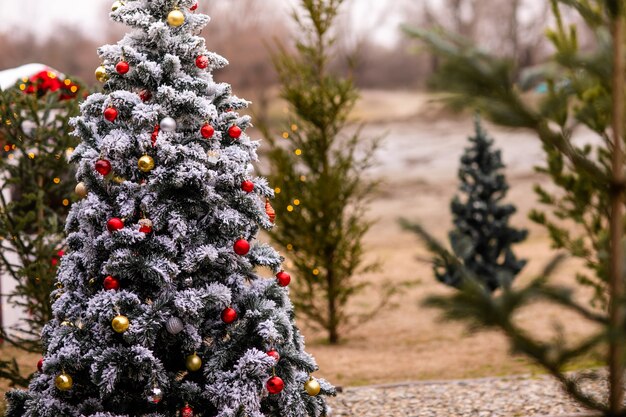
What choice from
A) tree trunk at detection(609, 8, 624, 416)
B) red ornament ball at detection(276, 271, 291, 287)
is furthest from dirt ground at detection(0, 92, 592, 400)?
red ornament ball at detection(276, 271, 291, 287)

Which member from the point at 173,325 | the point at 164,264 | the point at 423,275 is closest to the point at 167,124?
the point at 164,264

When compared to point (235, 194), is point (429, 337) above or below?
below

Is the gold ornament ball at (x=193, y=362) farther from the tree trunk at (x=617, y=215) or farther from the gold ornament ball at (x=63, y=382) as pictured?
the tree trunk at (x=617, y=215)

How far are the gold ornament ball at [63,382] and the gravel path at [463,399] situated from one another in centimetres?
223

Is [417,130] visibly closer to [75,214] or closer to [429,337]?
[429,337]

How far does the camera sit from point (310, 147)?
30.9 ft

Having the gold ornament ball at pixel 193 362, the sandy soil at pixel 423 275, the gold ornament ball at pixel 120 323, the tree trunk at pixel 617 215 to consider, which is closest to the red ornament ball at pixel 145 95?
the gold ornament ball at pixel 120 323

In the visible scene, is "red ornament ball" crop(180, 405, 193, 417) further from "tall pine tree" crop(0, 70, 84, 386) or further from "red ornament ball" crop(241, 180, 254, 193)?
"tall pine tree" crop(0, 70, 84, 386)

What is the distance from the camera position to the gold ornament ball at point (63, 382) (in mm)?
4640

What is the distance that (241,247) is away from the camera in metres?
4.79

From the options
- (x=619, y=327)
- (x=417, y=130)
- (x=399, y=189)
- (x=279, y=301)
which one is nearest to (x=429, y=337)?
(x=279, y=301)

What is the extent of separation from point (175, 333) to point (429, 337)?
6102 millimetres

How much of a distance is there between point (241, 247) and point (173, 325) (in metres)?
0.67

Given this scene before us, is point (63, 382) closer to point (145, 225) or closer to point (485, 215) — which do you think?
point (145, 225)
